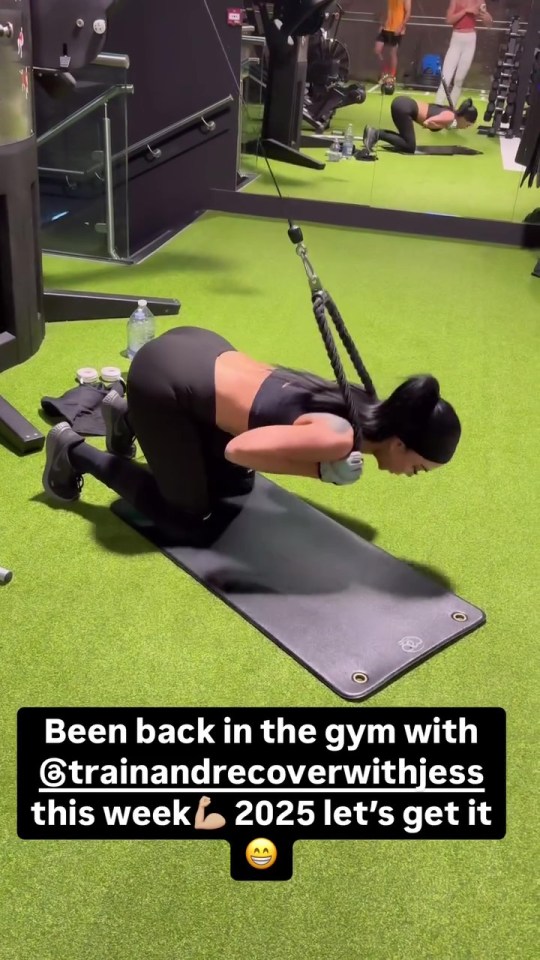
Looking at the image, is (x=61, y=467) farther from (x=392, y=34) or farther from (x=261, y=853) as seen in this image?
(x=392, y=34)

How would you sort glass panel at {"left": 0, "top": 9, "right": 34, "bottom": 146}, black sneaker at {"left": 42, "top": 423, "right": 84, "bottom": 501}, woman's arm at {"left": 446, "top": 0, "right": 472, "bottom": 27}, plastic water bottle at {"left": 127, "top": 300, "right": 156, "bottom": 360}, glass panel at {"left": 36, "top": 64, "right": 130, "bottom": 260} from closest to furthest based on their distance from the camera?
black sneaker at {"left": 42, "top": 423, "right": 84, "bottom": 501}
glass panel at {"left": 0, "top": 9, "right": 34, "bottom": 146}
plastic water bottle at {"left": 127, "top": 300, "right": 156, "bottom": 360}
glass panel at {"left": 36, "top": 64, "right": 130, "bottom": 260}
woman's arm at {"left": 446, "top": 0, "right": 472, "bottom": 27}

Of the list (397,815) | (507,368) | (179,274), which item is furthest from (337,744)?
(179,274)

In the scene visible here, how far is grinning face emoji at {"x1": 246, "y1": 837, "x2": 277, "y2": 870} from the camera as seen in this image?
1335 millimetres

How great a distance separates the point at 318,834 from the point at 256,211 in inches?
177

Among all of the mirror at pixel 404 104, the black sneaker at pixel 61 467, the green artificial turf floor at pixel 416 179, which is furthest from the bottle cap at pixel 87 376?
the green artificial turf floor at pixel 416 179

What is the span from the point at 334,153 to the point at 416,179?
57 centimetres

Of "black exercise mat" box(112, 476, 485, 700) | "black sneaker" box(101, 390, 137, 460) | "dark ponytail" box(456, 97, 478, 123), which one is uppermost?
"dark ponytail" box(456, 97, 478, 123)

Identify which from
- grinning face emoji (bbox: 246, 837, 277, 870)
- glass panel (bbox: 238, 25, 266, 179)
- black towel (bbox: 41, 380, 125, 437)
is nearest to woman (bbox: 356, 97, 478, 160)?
glass panel (bbox: 238, 25, 266, 179)

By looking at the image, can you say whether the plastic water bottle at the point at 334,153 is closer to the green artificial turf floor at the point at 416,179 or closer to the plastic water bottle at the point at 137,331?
the green artificial turf floor at the point at 416,179

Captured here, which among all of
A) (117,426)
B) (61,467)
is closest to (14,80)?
(117,426)

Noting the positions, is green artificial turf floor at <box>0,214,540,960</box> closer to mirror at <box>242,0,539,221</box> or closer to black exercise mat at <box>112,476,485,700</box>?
black exercise mat at <box>112,476,485,700</box>

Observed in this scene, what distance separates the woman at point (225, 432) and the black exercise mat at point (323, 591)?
0.12 m

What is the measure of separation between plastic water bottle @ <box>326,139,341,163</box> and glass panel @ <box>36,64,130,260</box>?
5.91 feet

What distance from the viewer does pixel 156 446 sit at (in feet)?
6.42
